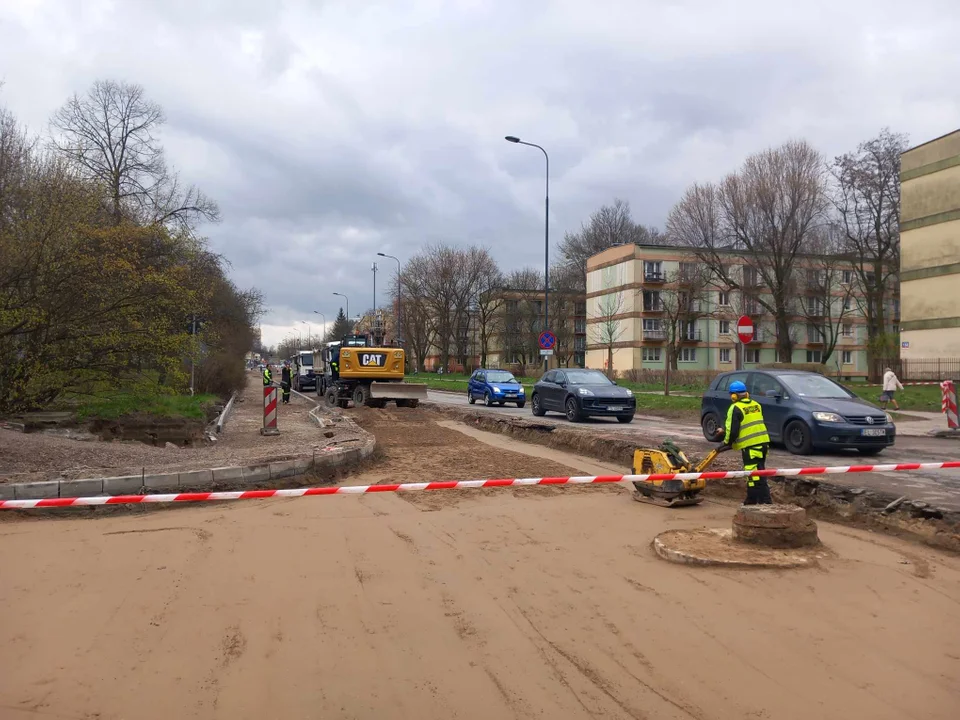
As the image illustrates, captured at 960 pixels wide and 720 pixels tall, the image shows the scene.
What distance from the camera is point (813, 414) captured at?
39.2 ft

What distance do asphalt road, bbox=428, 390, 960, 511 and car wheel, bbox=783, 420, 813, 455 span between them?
0.13m

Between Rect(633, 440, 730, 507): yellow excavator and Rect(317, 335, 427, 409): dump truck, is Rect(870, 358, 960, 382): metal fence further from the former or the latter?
Rect(633, 440, 730, 507): yellow excavator

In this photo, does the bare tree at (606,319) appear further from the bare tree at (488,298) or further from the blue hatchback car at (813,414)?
the blue hatchback car at (813,414)

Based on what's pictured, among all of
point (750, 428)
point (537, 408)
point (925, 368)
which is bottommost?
A: point (537, 408)

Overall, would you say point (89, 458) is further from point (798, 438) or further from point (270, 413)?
point (798, 438)

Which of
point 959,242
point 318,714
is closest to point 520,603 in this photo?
point 318,714

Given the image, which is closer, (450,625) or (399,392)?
(450,625)

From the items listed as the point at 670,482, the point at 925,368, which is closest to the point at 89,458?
the point at 670,482

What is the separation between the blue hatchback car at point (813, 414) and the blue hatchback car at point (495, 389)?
1370 cm

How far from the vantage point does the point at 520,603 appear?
504 cm

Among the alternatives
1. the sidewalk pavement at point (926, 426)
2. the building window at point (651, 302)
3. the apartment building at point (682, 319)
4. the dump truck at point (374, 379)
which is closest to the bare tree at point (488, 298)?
the apartment building at point (682, 319)

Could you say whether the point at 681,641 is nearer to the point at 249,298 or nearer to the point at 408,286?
the point at 249,298

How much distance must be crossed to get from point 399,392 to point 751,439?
19102 mm

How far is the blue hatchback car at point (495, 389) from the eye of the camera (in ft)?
89.3
